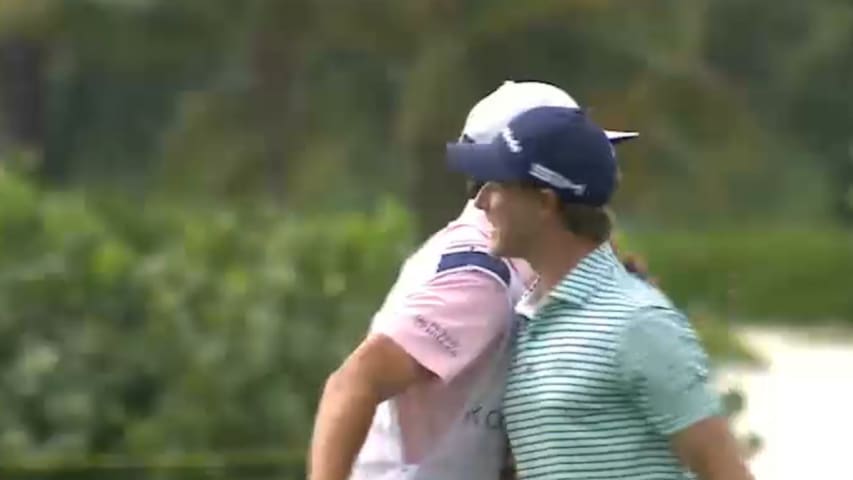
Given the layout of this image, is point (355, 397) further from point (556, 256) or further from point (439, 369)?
point (556, 256)

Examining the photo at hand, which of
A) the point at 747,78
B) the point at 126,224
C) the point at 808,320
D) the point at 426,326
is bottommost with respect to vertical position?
the point at 808,320

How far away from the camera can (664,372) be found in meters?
2.28

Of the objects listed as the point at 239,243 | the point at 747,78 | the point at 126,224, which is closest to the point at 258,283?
the point at 239,243

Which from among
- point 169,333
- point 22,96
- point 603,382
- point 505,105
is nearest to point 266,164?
point 22,96

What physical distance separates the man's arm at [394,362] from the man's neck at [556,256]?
9 centimetres

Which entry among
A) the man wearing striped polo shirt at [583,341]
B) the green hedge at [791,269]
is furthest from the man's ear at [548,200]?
the green hedge at [791,269]

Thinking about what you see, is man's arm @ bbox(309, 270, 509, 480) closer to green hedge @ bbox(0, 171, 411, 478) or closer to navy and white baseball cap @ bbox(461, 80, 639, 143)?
navy and white baseball cap @ bbox(461, 80, 639, 143)

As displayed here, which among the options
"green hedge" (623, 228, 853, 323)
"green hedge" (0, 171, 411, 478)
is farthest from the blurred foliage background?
"green hedge" (623, 228, 853, 323)

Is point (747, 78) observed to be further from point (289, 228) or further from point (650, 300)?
point (650, 300)

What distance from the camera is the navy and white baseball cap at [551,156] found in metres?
2.34

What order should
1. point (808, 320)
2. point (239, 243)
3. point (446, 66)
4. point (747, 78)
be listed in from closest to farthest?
point (239, 243) → point (446, 66) → point (747, 78) → point (808, 320)

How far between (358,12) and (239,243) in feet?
10.3

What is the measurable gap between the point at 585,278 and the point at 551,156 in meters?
0.16

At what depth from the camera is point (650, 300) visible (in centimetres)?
234
